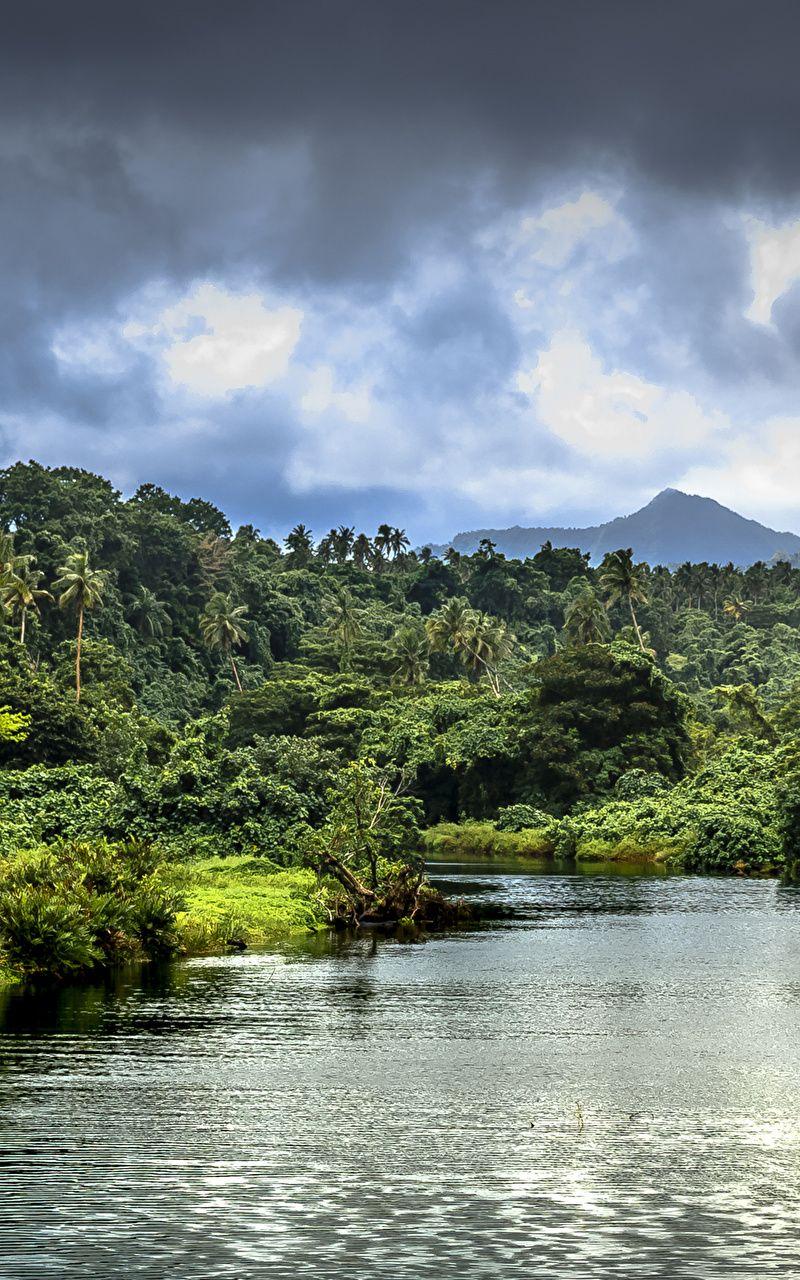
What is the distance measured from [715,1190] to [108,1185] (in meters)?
5.34

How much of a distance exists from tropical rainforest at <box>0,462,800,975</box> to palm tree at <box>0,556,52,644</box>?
0.74 meters

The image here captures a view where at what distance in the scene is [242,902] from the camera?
1282 inches

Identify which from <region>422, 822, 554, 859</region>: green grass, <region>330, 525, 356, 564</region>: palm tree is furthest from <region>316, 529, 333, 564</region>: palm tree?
<region>422, 822, 554, 859</region>: green grass

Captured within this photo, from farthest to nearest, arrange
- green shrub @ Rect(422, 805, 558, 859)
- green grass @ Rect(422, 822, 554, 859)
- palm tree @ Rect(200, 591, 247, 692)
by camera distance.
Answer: palm tree @ Rect(200, 591, 247, 692) → green grass @ Rect(422, 822, 554, 859) → green shrub @ Rect(422, 805, 558, 859)

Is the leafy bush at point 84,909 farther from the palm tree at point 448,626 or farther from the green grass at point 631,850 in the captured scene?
the palm tree at point 448,626

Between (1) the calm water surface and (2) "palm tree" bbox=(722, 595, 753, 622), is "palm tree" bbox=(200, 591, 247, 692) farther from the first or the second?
(1) the calm water surface

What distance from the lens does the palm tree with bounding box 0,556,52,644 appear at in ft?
254

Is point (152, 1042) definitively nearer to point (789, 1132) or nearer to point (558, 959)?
point (789, 1132)

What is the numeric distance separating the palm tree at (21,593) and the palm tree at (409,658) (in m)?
27.1

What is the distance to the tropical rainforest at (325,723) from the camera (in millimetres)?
34031

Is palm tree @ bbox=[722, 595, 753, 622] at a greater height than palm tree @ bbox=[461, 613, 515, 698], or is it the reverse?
palm tree @ bbox=[722, 595, 753, 622]

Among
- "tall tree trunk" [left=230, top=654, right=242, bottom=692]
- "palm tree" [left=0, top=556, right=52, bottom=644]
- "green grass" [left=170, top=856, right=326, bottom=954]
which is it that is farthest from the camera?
"tall tree trunk" [left=230, top=654, right=242, bottom=692]

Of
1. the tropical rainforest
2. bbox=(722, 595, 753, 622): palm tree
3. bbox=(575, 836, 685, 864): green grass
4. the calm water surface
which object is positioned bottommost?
the calm water surface

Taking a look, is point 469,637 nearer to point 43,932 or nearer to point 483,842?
point 483,842
